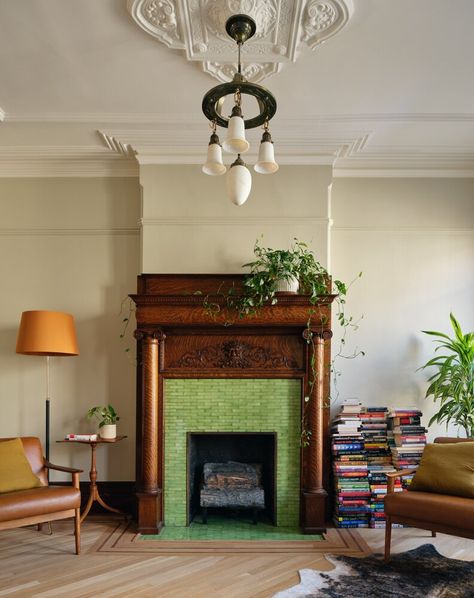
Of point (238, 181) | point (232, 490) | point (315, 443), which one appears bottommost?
point (232, 490)

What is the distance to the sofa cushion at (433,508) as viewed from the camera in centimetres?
317

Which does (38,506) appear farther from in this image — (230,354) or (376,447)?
(376,447)

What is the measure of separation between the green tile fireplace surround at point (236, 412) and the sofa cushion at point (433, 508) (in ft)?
3.34

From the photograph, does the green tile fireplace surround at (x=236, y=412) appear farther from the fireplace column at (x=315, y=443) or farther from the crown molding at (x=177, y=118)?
the crown molding at (x=177, y=118)

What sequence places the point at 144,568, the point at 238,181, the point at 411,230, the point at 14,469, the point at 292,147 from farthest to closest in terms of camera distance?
the point at 411,230, the point at 292,147, the point at 14,469, the point at 144,568, the point at 238,181

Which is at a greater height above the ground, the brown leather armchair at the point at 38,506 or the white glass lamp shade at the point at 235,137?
the white glass lamp shade at the point at 235,137

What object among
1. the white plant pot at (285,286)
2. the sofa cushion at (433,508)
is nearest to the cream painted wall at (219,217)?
the white plant pot at (285,286)

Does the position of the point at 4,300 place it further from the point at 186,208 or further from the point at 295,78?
the point at 295,78

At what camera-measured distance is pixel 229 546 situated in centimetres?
381

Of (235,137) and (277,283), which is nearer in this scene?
(235,137)

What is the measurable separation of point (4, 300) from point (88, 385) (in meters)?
1.03

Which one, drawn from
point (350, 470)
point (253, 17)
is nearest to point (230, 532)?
point (350, 470)

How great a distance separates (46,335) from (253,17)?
105 inches

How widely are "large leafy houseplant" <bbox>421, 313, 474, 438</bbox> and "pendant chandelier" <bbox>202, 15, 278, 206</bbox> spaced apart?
8.57 feet
